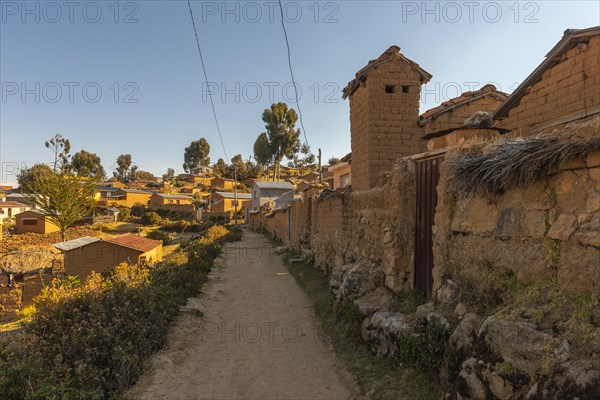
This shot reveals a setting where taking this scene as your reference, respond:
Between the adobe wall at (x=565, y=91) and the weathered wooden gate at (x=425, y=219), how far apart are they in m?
3.08

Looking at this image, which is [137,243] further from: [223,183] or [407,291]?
[223,183]

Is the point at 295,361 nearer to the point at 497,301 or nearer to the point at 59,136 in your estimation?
the point at 497,301

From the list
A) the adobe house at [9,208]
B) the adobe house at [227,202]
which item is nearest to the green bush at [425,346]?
the adobe house at [227,202]

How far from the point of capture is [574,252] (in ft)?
10.3

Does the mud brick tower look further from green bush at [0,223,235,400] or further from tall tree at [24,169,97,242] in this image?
tall tree at [24,169,97,242]

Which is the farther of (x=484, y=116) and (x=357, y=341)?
(x=484, y=116)

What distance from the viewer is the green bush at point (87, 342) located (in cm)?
440

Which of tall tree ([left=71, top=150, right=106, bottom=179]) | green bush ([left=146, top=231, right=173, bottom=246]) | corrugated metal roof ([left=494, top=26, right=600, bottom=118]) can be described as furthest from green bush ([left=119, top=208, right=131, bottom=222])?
corrugated metal roof ([left=494, top=26, right=600, bottom=118])

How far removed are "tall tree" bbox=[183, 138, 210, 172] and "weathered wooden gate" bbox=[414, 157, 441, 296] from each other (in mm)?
84907

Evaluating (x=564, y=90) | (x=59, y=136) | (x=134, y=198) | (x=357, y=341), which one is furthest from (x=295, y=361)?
(x=134, y=198)

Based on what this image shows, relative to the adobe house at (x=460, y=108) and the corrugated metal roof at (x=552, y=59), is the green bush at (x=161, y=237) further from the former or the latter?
the corrugated metal roof at (x=552, y=59)

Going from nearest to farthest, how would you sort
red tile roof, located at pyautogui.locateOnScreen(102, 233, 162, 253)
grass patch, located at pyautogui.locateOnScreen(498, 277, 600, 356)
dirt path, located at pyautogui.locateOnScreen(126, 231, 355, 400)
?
grass patch, located at pyautogui.locateOnScreen(498, 277, 600, 356), dirt path, located at pyautogui.locateOnScreen(126, 231, 355, 400), red tile roof, located at pyautogui.locateOnScreen(102, 233, 162, 253)

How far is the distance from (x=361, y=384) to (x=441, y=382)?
3.89 ft

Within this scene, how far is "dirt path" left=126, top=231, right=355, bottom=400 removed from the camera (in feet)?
15.9
